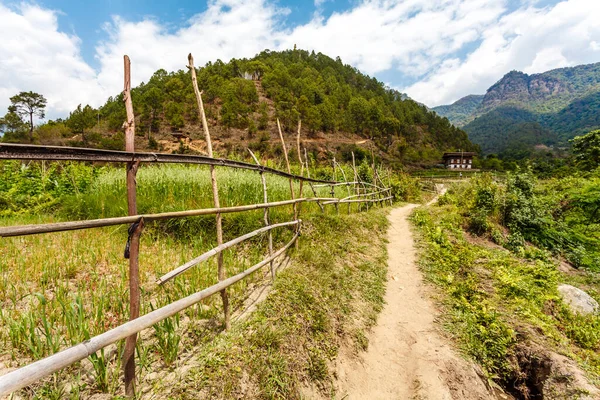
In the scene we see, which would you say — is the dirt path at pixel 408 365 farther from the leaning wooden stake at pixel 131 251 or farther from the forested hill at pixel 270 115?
the forested hill at pixel 270 115

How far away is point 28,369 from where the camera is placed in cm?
119

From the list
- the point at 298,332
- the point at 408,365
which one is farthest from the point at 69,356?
the point at 408,365

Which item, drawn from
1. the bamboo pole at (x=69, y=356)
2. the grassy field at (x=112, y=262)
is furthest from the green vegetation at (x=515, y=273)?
the bamboo pole at (x=69, y=356)

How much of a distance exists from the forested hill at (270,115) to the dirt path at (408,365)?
124ft

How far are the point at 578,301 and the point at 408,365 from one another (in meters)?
3.59

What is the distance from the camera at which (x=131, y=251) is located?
1894mm

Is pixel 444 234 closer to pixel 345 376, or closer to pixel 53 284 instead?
pixel 345 376

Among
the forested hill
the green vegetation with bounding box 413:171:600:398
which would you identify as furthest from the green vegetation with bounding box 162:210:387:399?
the forested hill

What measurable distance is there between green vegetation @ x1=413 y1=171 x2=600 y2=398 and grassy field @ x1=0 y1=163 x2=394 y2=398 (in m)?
1.54

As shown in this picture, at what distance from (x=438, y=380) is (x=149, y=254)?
4023mm

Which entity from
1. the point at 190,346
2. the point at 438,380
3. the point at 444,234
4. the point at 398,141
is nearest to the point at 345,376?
the point at 438,380

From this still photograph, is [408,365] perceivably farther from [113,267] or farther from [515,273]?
[113,267]

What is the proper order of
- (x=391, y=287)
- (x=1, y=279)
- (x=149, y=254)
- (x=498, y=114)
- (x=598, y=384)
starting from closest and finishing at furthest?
(x=598, y=384) < (x=1, y=279) < (x=149, y=254) < (x=391, y=287) < (x=498, y=114)

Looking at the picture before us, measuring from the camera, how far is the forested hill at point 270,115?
47669 mm
